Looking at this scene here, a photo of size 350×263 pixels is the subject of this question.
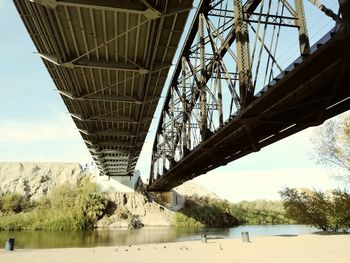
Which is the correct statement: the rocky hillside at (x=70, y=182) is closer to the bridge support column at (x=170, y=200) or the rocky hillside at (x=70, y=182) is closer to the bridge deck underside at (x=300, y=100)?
the bridge support column at (x=170, y=200)

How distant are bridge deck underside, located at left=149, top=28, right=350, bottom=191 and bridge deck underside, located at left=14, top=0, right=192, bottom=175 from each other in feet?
16.4

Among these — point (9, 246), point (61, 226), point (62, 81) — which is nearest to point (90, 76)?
point (62, 81)

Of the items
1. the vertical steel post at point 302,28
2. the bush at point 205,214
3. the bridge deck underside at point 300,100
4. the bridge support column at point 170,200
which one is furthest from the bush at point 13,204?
the vertical steel post at point 302,28

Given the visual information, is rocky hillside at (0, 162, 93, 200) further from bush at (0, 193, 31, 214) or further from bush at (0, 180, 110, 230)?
bush at (0, 180, 110, 230)

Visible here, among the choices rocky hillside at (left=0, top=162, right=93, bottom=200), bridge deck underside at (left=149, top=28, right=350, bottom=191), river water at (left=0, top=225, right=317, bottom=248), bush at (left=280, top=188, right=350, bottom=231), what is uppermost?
rocky hillside at (left=0, top=162, right=93, bottom=200)

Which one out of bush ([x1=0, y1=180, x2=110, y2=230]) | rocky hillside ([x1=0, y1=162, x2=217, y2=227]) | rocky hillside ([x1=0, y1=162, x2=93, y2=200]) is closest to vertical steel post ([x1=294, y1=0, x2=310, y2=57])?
bush ([x1=0, y1=180, x2=110, y2=230])

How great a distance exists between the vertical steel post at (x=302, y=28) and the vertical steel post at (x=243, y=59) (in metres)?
2.67

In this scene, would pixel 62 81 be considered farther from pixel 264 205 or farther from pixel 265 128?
pixel 264 205

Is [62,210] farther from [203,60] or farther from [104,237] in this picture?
[203,60]

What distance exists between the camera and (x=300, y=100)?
479 inches

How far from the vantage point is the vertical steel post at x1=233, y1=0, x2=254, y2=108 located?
40.8 ft

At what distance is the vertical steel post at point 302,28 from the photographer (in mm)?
9616

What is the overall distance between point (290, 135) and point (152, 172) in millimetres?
45484

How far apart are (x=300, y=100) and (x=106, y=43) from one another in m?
8.54
